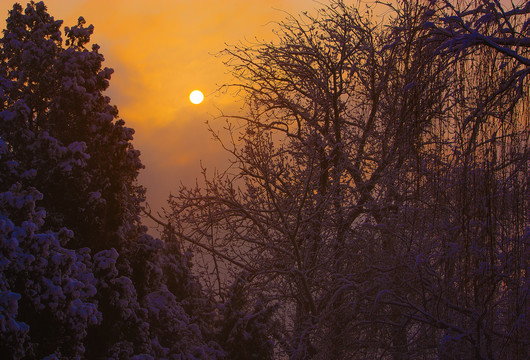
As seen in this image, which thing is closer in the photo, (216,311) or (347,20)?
(216,311)

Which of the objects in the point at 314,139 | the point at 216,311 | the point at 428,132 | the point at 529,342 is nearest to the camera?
the point at 529,342

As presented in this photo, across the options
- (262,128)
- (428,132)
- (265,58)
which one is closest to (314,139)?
(262,128)

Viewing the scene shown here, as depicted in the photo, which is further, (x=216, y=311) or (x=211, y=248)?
(x=211, y=248)

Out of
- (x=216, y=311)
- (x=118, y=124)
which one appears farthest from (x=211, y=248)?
(x=118, y=124)

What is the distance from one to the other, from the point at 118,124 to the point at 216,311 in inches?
190

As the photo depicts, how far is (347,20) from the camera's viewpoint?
13242 millimetres

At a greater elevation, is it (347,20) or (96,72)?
(347,20)

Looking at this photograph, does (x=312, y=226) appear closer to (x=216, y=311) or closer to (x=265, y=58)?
(x=216, y=311)

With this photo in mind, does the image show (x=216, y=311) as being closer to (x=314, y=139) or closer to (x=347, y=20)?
(x=314, y=139)

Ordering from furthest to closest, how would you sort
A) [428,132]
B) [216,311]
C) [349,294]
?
[216,311], [349,294], [428,132]

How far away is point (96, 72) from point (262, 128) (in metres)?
5.12

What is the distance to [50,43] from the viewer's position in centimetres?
970

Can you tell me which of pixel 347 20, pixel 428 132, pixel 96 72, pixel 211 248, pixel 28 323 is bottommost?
pixel 28 323

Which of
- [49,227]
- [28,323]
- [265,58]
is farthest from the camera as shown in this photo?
[265,58]
